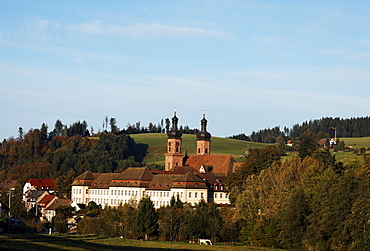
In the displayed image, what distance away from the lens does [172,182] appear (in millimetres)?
118312

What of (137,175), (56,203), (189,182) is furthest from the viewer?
(56,203)

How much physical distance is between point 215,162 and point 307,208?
62.4 m

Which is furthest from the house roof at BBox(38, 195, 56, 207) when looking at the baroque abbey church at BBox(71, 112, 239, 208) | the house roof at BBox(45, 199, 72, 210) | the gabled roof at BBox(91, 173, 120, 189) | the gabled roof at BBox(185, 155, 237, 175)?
the gabled roof at BBox(185, 155, 237, 175)

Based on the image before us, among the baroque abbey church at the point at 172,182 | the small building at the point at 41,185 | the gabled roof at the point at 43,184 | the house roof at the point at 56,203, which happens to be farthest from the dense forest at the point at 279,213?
the gabled roof at the point at 43,184

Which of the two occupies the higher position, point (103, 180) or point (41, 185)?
point (103, 180)

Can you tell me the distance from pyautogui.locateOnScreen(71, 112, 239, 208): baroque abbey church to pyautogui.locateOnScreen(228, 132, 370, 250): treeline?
28113 millimetres

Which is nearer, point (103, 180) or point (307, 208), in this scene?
point (307, 208)

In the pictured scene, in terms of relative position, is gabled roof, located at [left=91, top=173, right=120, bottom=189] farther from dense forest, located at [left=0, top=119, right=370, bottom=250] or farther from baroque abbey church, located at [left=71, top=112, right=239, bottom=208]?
dense forest, located at [left=0, top=119, right=370, bottom=250]

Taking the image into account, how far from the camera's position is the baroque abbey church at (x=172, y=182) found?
116m

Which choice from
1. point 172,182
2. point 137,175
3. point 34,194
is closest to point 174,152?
point 137,175

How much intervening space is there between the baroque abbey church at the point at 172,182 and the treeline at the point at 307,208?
2811 cm

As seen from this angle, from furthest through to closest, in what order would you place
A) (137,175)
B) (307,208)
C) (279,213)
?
1. (137,175)
2. (279,213)
3. (307,208)

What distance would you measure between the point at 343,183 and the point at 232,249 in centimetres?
1270

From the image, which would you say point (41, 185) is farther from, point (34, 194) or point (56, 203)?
point (56, 203)
